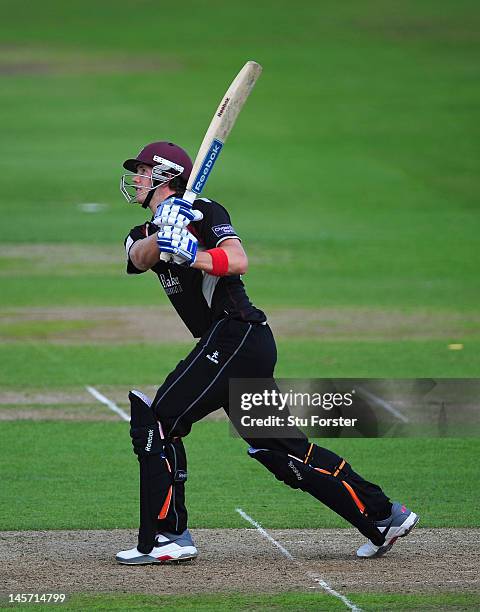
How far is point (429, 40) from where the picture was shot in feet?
155

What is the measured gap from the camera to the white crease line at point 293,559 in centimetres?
638

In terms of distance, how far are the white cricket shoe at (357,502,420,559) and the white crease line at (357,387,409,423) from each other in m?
4.02

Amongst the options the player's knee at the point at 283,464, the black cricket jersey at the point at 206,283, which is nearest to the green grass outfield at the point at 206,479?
the player's knee at the point at 283,464

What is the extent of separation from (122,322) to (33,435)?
21.0 ft

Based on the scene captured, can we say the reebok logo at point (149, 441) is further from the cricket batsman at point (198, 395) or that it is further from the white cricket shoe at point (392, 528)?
the white cricket shoe at point (392, 528)

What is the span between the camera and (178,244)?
260 inches

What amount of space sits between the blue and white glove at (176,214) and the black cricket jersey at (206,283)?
0.55 feet

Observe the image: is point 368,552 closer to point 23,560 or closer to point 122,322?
point 23,560

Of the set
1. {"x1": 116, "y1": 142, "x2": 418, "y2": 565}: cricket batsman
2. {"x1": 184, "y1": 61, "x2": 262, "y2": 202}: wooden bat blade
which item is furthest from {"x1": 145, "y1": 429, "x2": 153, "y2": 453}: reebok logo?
{"x1": 184, "y1": 61, "x2": 262, "y2": 202}: wooden bat blade

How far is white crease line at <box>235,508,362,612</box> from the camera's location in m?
6.38

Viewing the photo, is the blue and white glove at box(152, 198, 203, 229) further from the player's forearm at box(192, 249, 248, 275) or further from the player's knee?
the player's knee

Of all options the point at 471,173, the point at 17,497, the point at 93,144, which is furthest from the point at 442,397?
the point at 93,144

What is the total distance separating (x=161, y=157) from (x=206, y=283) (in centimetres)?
69

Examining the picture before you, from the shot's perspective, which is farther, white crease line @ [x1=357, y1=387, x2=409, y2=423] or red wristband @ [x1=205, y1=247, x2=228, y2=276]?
white crease line @ [x1=357, y1=387, x2=409, y2=423]
